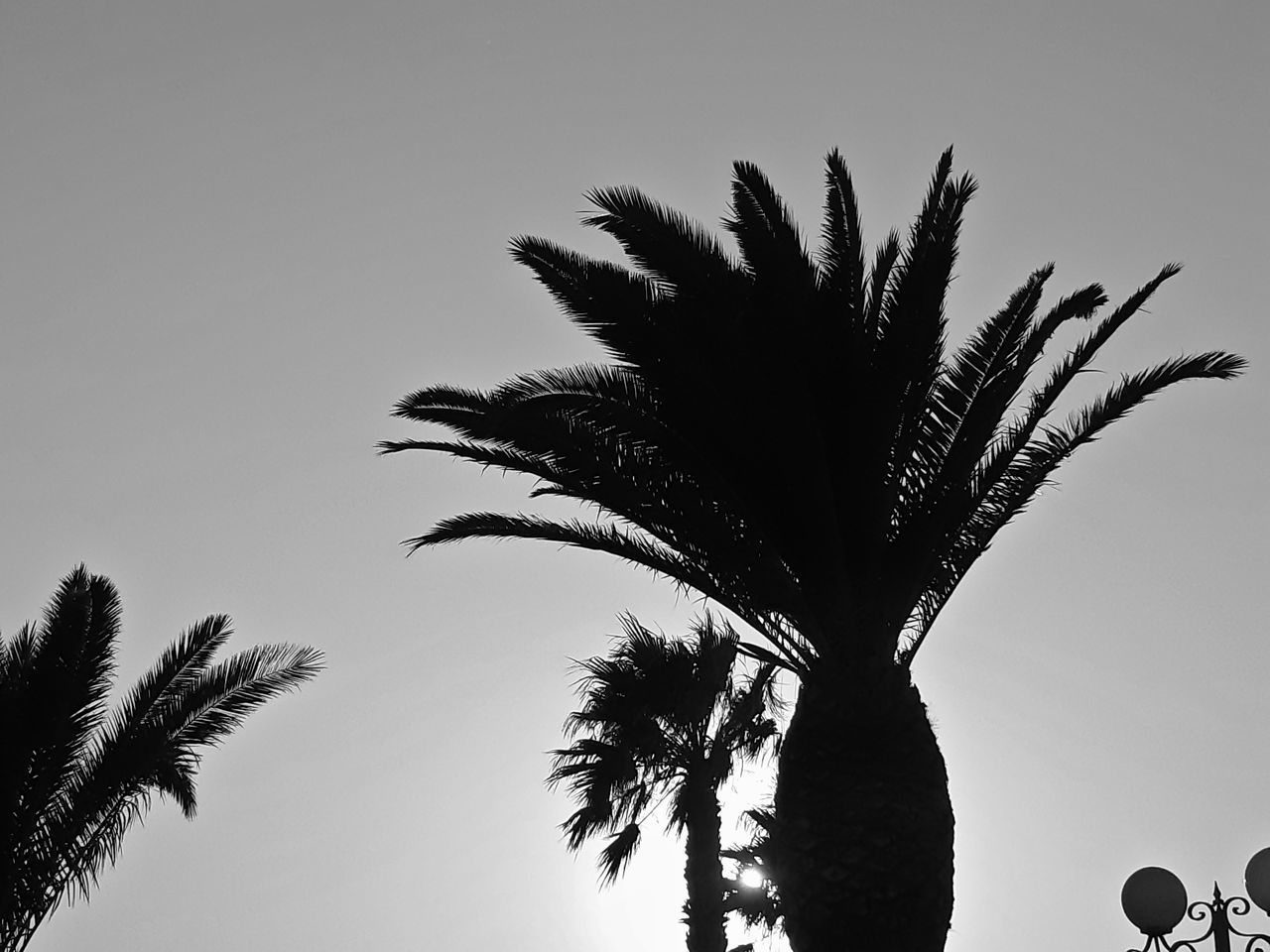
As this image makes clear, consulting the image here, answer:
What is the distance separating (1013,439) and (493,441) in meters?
4.28

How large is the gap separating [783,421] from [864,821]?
3087 millimetres

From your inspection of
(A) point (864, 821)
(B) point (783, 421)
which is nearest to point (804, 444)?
(B) point (783, 421)

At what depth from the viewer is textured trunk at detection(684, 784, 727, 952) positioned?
63.6 ft

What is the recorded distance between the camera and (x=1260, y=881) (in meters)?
11.3

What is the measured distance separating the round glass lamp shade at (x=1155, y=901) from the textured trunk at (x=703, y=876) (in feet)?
29.1

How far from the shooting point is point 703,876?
19656 millimetres

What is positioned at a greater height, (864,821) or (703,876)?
(703,876)

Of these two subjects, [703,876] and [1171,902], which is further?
[703,876]

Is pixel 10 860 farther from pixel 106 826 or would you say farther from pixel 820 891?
pixel 820 891

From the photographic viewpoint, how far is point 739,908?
831 inches

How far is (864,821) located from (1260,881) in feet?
10.2

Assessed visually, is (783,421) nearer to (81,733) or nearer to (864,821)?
(864,821)

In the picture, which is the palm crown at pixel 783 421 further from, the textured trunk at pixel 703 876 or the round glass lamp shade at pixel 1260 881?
the textured trunk at pixel 703 876

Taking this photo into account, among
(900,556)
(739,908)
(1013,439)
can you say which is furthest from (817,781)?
(739,908)
